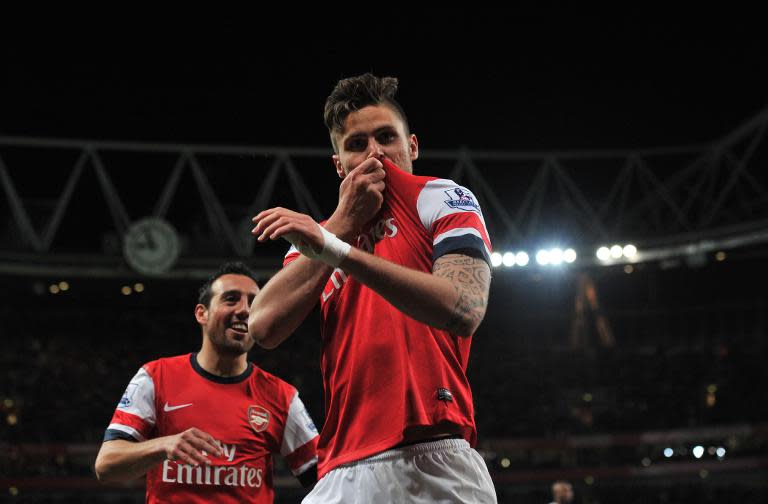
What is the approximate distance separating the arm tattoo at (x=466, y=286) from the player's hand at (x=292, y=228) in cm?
37

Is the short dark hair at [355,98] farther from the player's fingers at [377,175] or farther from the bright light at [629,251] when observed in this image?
the bright light at [629,251]

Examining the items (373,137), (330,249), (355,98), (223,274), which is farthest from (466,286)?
(223,274)

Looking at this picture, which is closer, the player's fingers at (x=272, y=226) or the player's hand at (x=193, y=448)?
the player's fingers at (x=272, y=226)

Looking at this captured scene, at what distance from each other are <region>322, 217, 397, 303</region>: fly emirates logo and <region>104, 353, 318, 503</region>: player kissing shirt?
2256 mm

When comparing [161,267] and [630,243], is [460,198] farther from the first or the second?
[630,243]

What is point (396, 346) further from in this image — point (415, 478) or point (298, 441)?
point (298, 441)

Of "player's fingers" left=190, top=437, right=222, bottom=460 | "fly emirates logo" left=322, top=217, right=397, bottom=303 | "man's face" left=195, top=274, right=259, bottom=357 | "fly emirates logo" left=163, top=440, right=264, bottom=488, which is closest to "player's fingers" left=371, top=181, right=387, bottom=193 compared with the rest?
"fly emirates logo" left=322, top=217, right=397, bottom=303

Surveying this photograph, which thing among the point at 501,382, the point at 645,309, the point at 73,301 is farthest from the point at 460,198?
the point at 645,309

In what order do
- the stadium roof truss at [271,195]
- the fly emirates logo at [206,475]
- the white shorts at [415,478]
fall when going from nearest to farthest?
the white shorts at [415,478], the fly emirates logo at [206,475], the stadium roof truss at [271,195]

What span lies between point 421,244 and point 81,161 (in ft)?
66.9

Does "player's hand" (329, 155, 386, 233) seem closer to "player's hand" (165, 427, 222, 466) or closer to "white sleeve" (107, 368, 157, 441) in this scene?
"player's hand" (165, 427, 222, 466)

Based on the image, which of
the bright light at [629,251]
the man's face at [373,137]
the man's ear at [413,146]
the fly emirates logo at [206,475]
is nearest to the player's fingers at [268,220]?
the man's face at [373,137]

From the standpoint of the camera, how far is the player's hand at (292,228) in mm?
2422

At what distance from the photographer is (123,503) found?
22.5 meters
